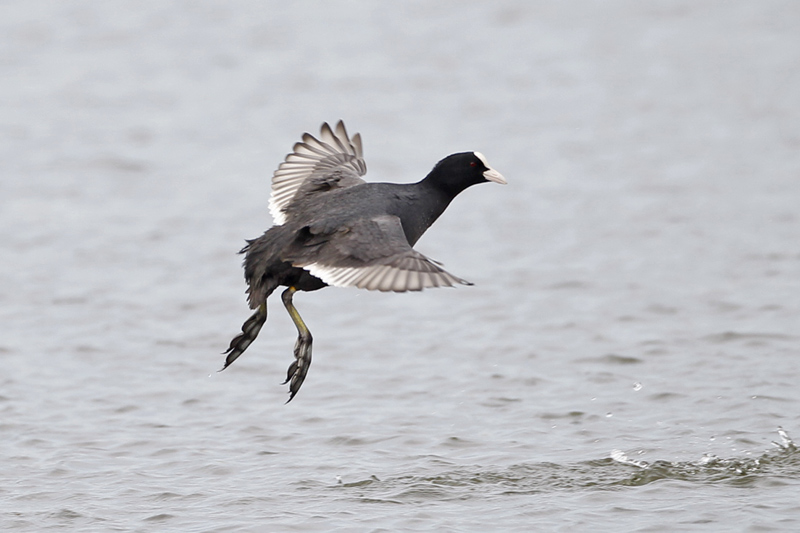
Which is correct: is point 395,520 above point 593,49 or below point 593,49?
below

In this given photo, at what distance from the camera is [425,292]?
10.6 metres

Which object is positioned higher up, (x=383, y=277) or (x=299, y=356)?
(x=383, y=277)

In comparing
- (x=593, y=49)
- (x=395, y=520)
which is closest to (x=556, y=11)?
(x=593, y=49)

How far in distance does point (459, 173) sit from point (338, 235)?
1.14m

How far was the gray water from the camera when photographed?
276 inches

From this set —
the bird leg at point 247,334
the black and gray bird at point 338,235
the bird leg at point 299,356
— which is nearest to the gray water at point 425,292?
the bird leg at point 299,356

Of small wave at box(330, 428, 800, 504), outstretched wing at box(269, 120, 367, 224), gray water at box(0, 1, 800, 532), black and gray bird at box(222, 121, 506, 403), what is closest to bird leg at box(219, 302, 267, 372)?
black and gray bird at box(222, 121, 506, 403)

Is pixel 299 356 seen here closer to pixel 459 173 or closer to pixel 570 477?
pixel 459 173

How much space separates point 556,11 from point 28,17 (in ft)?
23.3

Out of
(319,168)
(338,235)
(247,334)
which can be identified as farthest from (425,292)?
(338,235)

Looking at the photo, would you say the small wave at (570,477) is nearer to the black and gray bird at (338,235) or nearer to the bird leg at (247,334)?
the black and gray bird at (338,235)

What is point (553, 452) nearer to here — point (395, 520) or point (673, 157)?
point (395, 520)

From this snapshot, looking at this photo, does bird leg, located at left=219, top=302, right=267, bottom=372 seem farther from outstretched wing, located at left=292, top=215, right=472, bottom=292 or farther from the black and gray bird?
outstretched wing, located at left=292, top=215, right=472, bottom=292

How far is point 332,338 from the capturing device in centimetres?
953
